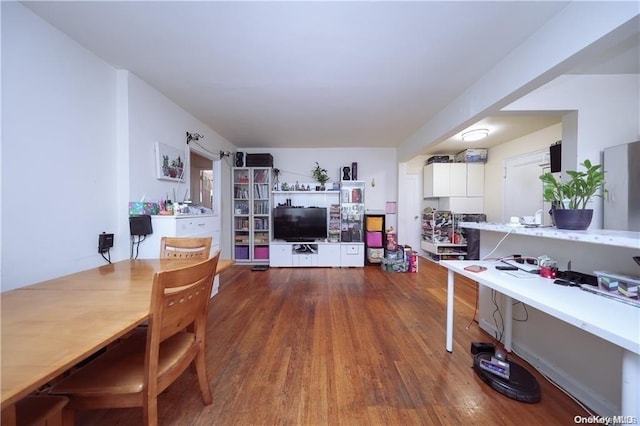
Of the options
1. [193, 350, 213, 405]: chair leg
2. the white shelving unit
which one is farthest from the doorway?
[193, 350, 213, 405]: chair leg

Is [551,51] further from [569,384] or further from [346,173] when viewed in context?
[346,173]

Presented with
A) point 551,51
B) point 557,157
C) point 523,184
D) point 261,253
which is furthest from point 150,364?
point 523,184

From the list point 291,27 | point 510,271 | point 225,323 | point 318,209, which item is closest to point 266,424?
point 225,323

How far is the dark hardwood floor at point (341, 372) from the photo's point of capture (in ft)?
3.96

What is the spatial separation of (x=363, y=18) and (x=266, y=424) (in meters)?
2.45

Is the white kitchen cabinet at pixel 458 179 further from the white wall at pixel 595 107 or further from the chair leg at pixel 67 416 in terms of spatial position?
the chair leg at pixel 67 416

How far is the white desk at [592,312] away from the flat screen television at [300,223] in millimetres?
2878

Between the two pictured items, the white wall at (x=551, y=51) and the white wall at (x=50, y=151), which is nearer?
the white wall at (x=551, y=51)

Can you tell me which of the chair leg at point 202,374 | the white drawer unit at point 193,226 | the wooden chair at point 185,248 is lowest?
the chair leg at point 202,374

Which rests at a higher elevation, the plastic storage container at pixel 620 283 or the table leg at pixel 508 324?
the plastic storage container at pixel 620 283

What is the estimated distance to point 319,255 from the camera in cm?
415

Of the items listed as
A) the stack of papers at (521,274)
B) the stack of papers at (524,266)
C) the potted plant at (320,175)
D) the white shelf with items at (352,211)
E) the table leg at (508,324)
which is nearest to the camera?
the stack of papers at (521,274)

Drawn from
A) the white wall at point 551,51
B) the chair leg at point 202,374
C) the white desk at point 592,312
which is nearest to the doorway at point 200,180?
the chair leg at point 202,374

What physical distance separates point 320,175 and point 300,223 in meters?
1.05
